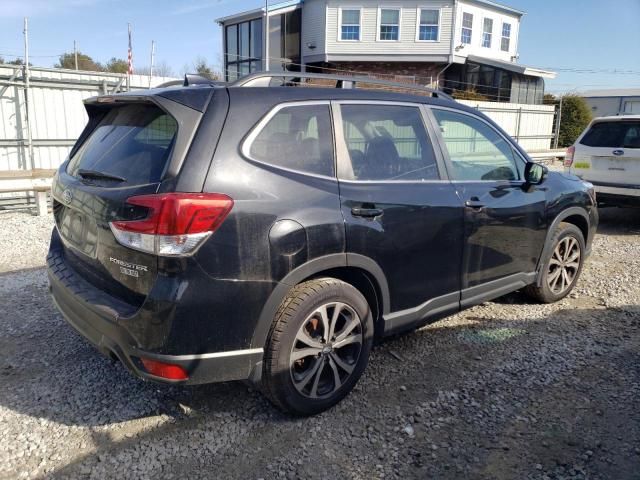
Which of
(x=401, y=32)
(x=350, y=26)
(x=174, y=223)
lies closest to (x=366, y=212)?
(x=174, y=223)

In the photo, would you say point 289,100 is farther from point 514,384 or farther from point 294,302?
point 514,384

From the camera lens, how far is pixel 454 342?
407 centimetres

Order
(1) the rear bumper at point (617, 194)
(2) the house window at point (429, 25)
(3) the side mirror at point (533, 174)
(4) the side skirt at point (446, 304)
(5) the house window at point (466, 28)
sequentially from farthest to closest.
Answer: (5) the house window at point (466, 28) < (2) the house window at point (429, 25) < (1) the rear bumper at point (617, 194) < (3) the side mirror at point (533, 174) < (4) the side skirt at point (446, 304)

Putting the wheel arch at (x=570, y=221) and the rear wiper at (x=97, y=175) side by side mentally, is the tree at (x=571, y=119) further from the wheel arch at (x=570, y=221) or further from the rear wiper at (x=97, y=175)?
the rear wiper at (x=97, y=175)

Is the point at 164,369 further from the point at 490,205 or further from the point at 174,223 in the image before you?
the point at 490,205

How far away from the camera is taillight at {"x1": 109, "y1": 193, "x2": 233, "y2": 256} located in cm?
241

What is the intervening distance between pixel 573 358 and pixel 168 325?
2969 millimetres

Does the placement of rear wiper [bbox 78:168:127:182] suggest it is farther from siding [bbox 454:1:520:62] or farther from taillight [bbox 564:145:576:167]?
siding [bbox 454:1:520:62]

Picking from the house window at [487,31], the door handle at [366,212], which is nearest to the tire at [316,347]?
the door handle at [366,212]

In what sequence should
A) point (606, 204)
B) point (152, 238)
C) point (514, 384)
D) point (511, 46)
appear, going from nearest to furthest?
point (152, 238) < point (514, 384) < point (606, 204) < point (511, 46)

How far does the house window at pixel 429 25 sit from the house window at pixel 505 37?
553cm

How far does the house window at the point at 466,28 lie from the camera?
28203 millimetres

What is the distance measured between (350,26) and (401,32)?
2745mm

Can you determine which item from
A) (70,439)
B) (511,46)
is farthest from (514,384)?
(511,46)
